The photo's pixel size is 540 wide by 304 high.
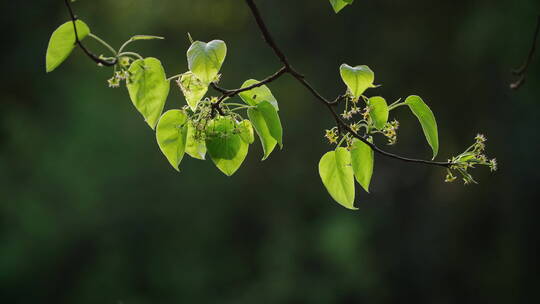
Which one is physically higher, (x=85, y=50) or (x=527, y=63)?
(x=85, y=50)

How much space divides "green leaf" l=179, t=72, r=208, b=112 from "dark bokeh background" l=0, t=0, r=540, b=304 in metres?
2.75

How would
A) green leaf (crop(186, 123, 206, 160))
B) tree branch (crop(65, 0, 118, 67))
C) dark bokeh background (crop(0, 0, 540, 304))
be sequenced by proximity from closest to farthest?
tree branch (crop(65, 0, 118, 67)) < green leaf (crop(186, 123, 206, 160)) < dark bokeh background (crop(0, 0, 540, 304))

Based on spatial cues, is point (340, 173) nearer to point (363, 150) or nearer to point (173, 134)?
point (363, 150)

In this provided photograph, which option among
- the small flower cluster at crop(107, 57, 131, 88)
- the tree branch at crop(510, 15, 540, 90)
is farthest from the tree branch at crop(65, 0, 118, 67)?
the tree branch at crop(510, 15, 540, 90)

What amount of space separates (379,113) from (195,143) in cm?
15

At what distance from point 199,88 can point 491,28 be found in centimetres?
271

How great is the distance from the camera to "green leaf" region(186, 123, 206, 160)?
44 cm

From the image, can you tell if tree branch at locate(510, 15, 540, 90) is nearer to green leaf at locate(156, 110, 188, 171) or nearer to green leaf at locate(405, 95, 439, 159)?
green leaf at locate(405, 95, 439, 159)

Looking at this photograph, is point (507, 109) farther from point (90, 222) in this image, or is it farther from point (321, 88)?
point (90, 222)

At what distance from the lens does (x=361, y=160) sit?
448mm

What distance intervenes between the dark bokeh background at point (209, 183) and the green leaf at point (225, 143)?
2.70 meters

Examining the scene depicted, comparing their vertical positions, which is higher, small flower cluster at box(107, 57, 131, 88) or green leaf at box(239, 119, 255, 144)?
small flower cluster at box(107, 57, 131, 88)

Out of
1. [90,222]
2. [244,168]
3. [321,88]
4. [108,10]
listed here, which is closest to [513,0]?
[321,88]

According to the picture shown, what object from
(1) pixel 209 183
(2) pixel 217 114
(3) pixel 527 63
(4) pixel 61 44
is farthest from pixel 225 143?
(1) pixel 209 183
